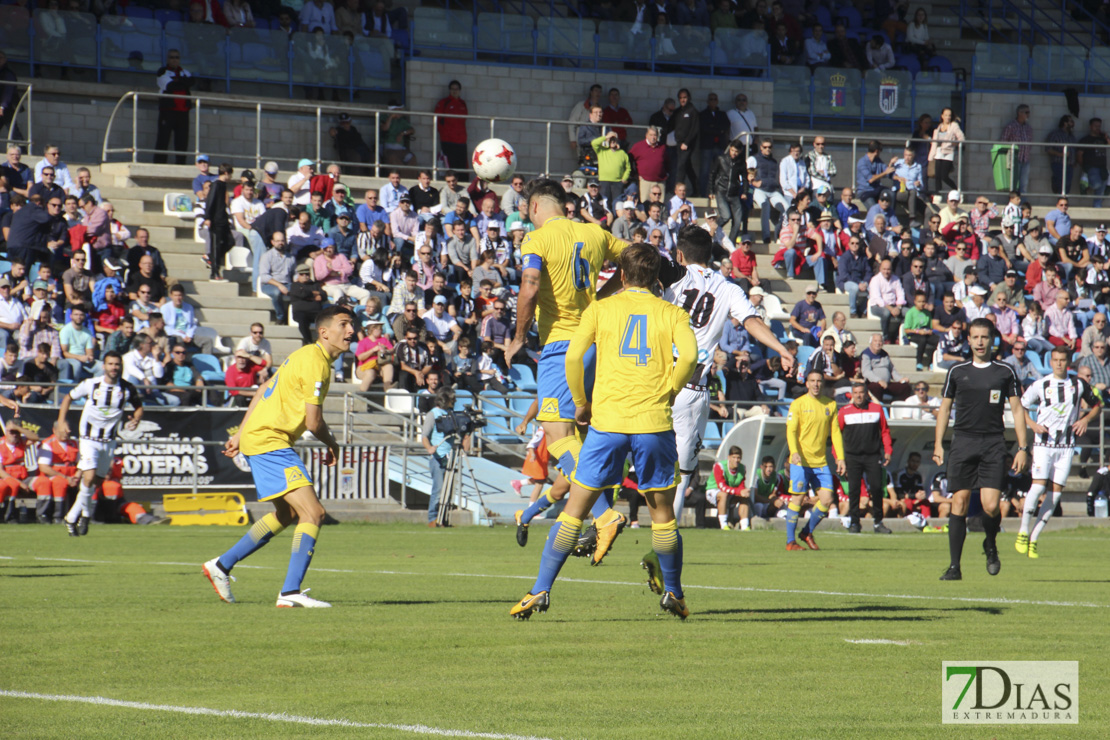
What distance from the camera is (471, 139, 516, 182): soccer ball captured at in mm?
20016

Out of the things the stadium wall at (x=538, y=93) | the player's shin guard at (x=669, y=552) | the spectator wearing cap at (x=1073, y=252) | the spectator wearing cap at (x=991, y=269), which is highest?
the stadium wall at (x=538, y=93)

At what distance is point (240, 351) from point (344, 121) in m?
8.59

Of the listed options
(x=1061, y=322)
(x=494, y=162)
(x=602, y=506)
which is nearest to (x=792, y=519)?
(x=494, y=162)

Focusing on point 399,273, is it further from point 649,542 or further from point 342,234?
point 649,542

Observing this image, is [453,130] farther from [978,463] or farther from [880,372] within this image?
[978,463]

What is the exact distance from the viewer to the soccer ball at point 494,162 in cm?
2002

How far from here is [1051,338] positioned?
95.8 feet

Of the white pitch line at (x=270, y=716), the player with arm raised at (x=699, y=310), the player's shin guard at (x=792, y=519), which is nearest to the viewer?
the white pitch line at (x=270, y=716)

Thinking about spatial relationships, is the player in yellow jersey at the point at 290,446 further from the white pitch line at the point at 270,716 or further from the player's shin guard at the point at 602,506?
the white pitch line at the point at 270,716

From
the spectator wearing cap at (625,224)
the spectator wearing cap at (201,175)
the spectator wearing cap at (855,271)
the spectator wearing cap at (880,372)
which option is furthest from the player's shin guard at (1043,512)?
the spectator wearing cap at (201,175)

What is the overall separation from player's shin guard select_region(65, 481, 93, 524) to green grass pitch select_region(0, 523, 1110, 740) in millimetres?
3864

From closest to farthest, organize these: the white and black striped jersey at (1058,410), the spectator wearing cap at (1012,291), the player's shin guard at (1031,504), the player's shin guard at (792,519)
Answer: the player's shin guard at (1031,504), the player's shin guard at (792,519), the white and black striped jersey at (1058,410), the spectator wearing cap at (1012,291)

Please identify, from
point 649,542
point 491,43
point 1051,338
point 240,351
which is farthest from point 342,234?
point 1051,338

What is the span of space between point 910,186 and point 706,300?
2305cm
